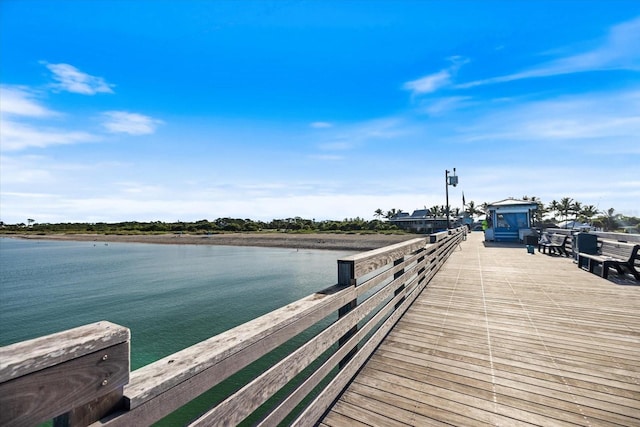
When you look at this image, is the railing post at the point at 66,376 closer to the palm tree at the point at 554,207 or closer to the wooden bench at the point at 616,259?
the wooden bench at the point at 616,259

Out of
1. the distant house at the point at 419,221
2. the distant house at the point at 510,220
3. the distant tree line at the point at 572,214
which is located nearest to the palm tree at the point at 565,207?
the distant tree line at the point at 572,214

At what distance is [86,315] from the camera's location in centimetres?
1334

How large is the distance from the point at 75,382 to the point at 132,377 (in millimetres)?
274

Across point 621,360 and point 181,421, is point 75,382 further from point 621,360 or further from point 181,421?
point 181,421

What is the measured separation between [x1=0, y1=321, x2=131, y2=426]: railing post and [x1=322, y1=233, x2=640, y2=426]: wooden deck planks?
199 cm

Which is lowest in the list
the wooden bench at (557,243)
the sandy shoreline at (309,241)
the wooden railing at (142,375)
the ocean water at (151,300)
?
the ocean water at (151,300)

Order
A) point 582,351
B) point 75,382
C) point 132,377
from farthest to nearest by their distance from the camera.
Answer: point 582,351
point 132,377
point 75,382

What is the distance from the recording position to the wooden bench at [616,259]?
7.00m

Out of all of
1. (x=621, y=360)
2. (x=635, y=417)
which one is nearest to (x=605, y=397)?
(x=635, y=417)

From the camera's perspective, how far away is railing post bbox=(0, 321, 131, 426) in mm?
806

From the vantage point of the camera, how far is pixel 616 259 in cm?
777

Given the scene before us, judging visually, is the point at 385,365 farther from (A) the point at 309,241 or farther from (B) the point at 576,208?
(B) the point at 576,208

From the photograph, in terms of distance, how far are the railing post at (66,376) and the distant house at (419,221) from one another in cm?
7462

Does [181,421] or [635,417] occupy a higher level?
[635,417]
